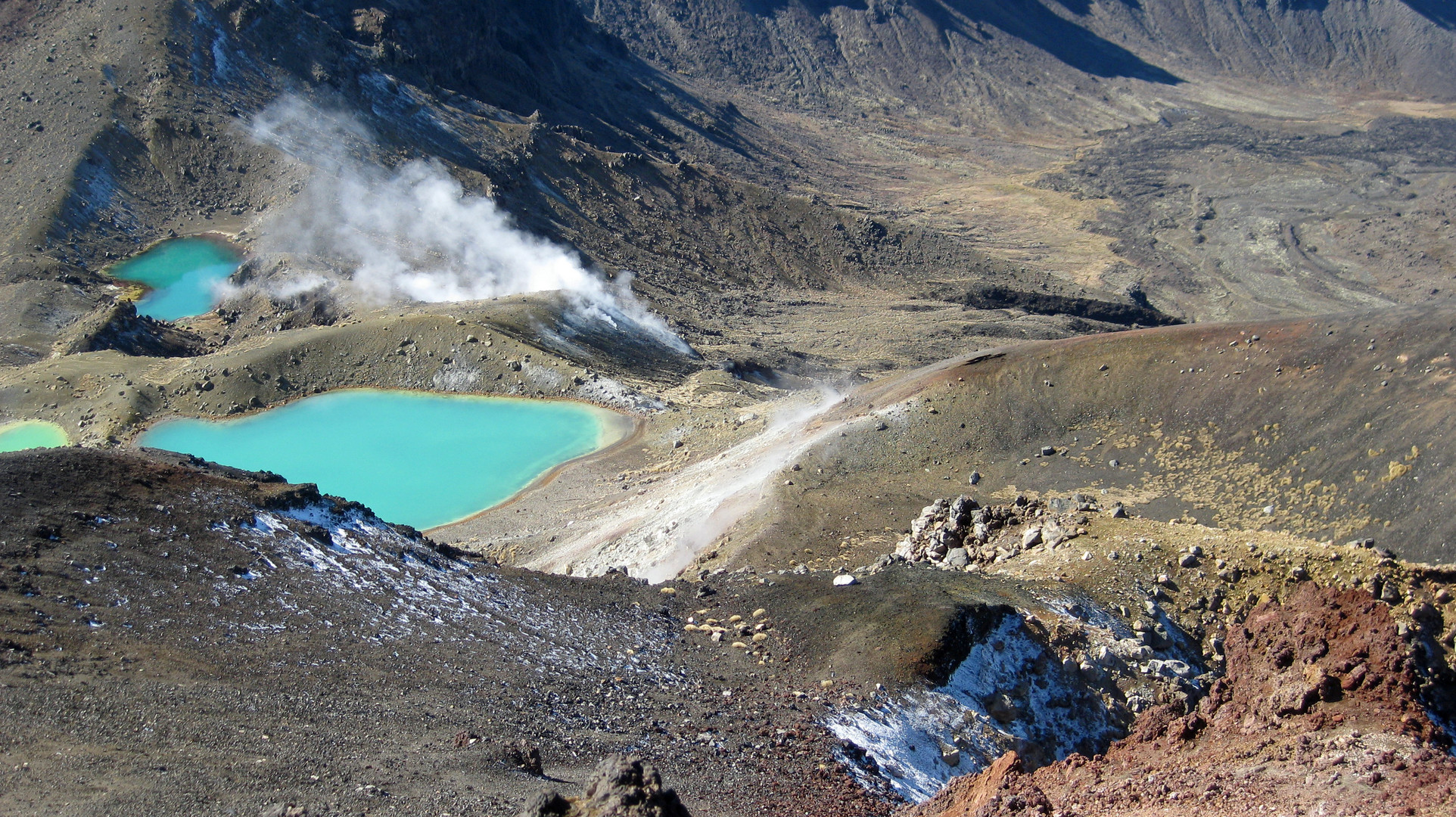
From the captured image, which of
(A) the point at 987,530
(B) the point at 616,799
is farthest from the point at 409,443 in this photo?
(B) the point at 616,799

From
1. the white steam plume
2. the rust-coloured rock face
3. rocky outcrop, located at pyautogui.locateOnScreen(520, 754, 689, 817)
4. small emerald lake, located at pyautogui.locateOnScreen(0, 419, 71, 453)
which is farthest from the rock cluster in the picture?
small emerald lake, located at pyautogui.locateOnScreen(0, 419, 71, 453)

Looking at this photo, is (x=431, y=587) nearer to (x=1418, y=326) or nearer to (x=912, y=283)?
(x=1418, y=326)

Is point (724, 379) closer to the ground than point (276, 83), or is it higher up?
closer to the ground

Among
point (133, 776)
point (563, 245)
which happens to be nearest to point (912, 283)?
point (563, 245)

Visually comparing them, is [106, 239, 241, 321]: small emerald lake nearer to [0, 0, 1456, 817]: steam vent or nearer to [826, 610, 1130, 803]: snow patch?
[0, 0, 1456, 817]: steam vent

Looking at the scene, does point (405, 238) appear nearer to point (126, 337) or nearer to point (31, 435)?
point (126, 337)

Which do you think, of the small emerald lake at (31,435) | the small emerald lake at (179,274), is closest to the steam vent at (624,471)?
the small emerald lake at (31,435)
